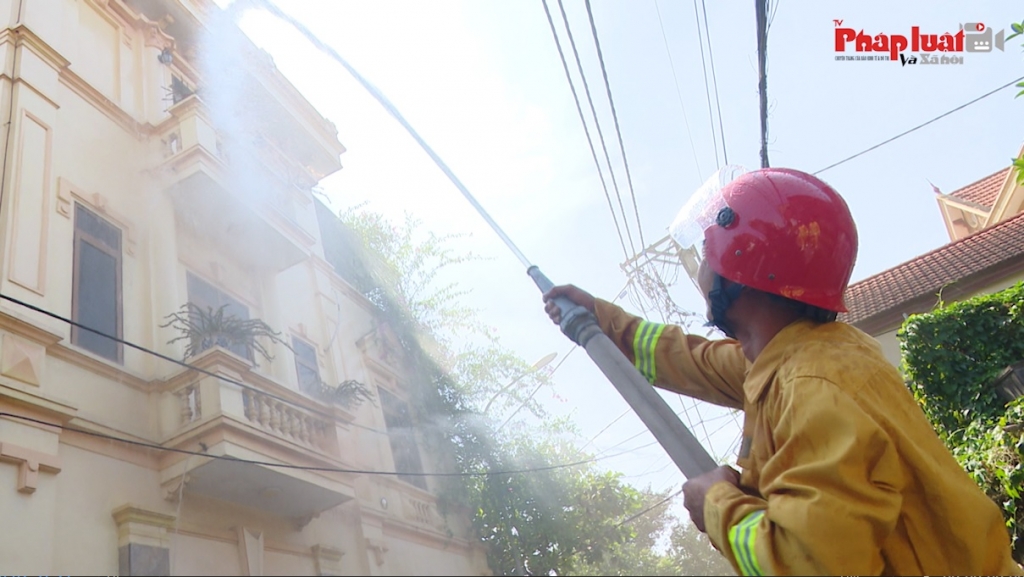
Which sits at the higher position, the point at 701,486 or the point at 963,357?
the point at 963,357

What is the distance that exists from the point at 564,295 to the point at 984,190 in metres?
14.6

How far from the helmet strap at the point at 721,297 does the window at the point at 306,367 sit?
112cm

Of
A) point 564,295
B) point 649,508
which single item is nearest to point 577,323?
point 564,295

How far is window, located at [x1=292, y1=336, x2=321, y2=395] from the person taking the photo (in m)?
1.94

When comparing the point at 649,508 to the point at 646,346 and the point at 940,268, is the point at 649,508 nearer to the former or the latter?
the point at 646,346

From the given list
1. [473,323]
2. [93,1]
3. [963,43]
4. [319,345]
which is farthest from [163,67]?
[963,43]

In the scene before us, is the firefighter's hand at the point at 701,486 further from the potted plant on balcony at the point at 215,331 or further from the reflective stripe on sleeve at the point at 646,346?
the potted plant on balcony at the point at 215,331

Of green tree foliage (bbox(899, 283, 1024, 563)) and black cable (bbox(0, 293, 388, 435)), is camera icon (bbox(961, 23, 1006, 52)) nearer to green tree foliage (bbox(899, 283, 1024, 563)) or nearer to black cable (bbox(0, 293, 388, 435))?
green tree foliage (bbox(899, 283, 1024, 563))

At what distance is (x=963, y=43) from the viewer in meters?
3.96

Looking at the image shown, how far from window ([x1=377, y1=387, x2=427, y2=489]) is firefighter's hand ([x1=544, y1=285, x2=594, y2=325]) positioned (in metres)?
0.76

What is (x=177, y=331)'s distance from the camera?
5.59 feet

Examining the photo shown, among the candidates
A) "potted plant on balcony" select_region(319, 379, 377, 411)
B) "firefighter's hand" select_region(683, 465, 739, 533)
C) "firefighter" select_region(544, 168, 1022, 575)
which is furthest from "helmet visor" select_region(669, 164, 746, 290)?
"potted plant on balcony" select_region(319, 379, 377, 411)

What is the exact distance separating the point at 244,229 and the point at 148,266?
42cm

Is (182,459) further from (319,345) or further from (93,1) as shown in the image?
(93,1)
